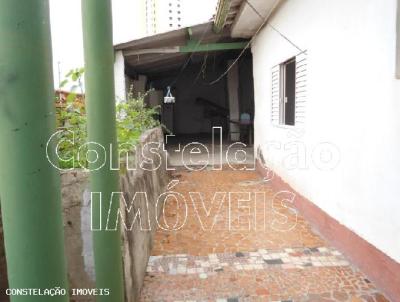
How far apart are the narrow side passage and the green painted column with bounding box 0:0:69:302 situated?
2.13 m

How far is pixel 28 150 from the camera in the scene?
0.83 m

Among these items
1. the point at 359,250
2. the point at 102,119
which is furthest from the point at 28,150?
the point at 359,250

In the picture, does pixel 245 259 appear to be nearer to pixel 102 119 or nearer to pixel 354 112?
pixel 354 112

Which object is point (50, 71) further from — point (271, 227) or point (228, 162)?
point (228, 162)

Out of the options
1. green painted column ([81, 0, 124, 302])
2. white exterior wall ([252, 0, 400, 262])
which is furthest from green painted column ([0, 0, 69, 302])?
white exterior wall ([252, 0, 400, 262])

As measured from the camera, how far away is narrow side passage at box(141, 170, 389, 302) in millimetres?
2895

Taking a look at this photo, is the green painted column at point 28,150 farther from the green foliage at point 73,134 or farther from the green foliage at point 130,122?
the green foliage at point 130,122

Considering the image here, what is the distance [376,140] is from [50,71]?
275 centimetres

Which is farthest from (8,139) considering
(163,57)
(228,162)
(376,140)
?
(163,57)

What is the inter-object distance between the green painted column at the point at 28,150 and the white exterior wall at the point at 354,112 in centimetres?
252

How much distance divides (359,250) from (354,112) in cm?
129

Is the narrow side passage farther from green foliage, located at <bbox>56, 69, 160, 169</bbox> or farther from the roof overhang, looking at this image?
the roof overhang

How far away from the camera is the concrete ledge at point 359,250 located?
107 inches

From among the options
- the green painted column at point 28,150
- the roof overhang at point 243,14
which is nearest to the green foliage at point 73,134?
the green painted column at point 28,150
